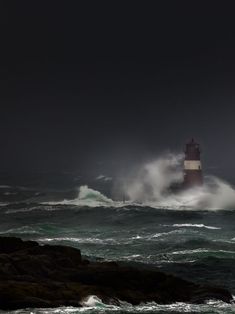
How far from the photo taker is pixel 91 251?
42531 millimetres

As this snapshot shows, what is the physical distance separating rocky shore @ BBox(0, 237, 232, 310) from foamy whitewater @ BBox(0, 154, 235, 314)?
0.53 meters

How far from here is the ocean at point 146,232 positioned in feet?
113

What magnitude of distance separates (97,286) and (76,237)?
2039cm

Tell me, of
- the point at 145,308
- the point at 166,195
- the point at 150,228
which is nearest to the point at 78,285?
the point at 145,308

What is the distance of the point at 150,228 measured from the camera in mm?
55656

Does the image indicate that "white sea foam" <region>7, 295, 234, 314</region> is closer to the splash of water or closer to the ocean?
the ocean

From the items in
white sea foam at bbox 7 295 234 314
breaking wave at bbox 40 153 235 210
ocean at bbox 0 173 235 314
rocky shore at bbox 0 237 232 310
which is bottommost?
white sea foam at bbox 7 295 234 314

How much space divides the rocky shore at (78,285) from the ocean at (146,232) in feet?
1.86

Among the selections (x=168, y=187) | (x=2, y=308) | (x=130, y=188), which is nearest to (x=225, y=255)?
(x=2, y=308)

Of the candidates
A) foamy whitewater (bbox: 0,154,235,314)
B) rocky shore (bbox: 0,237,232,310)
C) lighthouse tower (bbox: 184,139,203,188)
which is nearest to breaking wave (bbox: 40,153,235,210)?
foamy whitewater (bbox: 0,154,235,314)

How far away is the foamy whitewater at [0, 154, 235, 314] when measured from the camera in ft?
116

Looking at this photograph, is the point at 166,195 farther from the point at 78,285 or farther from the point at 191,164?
the point at 78,285

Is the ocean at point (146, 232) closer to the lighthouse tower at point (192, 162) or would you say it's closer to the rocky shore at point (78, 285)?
the rocky shore at point (78, 285)

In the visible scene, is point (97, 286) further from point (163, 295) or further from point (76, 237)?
point (76, 237)
